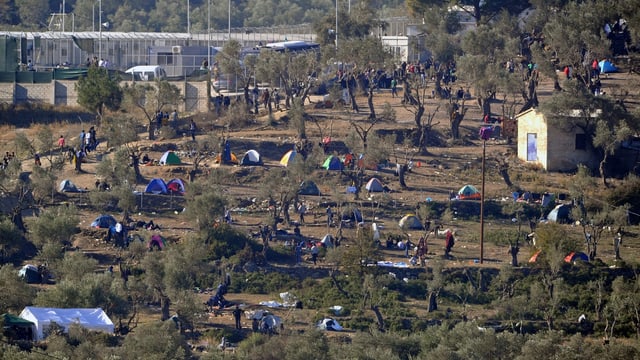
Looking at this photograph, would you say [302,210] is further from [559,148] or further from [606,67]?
[606,67]

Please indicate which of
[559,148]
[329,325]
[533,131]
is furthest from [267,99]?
[329,325]

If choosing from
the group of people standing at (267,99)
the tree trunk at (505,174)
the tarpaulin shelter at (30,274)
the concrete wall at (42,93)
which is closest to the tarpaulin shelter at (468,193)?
the tree trunk at (505,174)

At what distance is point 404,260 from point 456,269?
1.80m

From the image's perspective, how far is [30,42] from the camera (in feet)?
237

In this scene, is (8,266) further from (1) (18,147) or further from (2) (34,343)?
(1) (18,147)

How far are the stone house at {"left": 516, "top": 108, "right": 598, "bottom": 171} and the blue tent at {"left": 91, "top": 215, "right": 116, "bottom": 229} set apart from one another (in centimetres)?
1540

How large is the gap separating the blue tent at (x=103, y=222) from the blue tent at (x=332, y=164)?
8.72 m

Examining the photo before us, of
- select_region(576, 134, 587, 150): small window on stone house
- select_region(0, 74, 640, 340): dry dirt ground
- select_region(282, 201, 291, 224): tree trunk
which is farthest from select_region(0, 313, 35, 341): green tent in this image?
select_region(576, 134, 587, 150): small window on stone house

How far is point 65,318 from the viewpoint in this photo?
32.0 meters

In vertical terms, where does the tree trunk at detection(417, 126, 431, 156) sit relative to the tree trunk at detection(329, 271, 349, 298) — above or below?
above

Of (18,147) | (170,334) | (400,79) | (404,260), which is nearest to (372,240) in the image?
(404,260)

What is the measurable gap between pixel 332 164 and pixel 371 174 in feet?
4.45

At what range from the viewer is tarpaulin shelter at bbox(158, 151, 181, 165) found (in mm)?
48062

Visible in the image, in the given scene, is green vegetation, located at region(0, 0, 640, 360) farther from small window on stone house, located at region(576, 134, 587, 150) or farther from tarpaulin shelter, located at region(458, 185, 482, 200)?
tarpaulin shelter, located at region(458, 185, 482, 200)
